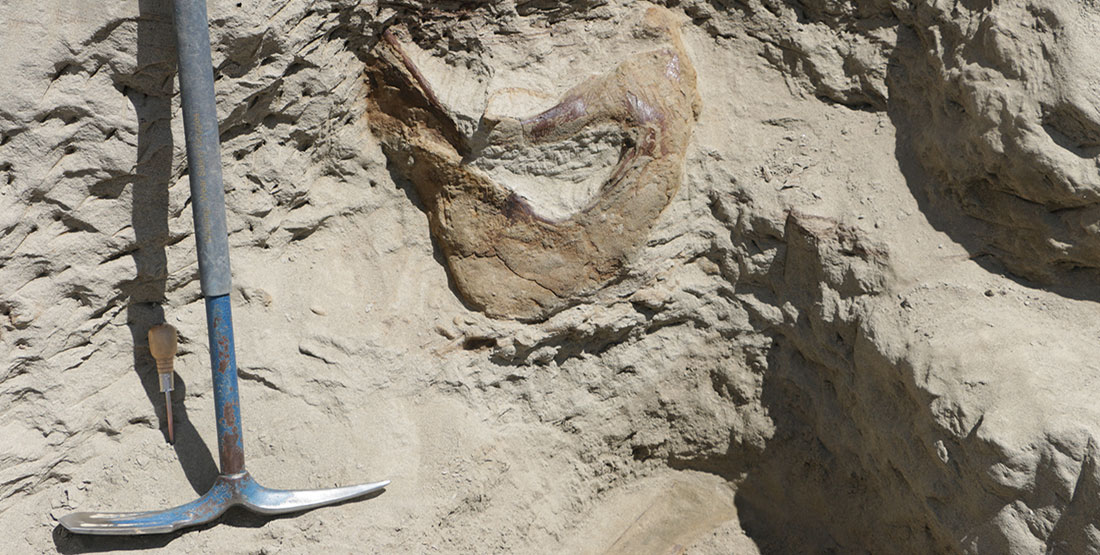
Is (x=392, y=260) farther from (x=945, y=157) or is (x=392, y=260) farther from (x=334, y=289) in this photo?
(x=945, y=157)

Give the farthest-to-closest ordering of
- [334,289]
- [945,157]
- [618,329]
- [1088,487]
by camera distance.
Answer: [618,329] → [334,289] → [945,157] → [1088,487]

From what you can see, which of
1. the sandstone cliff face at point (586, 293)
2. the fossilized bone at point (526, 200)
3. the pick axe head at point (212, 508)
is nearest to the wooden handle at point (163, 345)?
the sandstone cliff face at point (586, 293)

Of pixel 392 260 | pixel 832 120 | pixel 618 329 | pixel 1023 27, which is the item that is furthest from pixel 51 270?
pixel 1023 27

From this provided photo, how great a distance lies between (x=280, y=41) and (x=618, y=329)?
1.33 metres

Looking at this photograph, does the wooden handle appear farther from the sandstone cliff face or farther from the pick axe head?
the pick axe head

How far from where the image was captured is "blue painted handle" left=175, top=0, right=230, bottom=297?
2.03m

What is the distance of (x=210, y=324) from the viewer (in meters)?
2.25

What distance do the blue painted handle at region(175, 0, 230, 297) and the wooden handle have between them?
21 cm

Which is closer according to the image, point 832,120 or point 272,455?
point 272,455

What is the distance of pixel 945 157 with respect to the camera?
248cm

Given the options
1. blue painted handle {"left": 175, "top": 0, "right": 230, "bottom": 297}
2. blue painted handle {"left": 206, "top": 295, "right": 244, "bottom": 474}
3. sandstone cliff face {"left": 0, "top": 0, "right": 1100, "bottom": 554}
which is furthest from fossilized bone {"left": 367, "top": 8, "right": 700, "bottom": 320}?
blue painted handle {"left": 206, "top": 295, "right": 244, "bottom": 474}

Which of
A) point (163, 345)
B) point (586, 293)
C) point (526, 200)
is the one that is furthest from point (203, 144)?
point (586, 293)

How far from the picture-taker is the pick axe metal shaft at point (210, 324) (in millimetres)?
2055

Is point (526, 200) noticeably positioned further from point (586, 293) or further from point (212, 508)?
point (212, 508)
